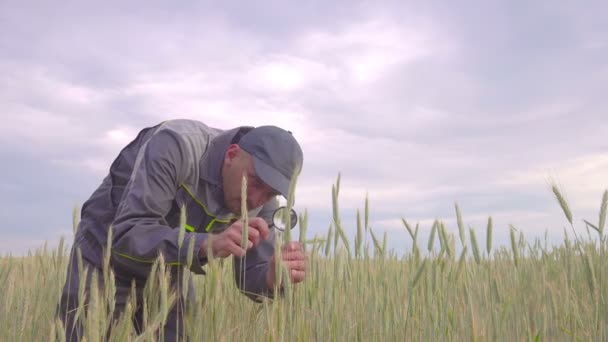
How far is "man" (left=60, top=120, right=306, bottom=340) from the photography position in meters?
1.94

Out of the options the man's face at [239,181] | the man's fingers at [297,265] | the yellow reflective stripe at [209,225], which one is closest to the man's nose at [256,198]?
the man's face at [239,181]

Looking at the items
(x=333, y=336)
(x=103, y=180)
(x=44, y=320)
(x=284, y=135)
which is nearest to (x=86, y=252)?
(x=103, y=180)

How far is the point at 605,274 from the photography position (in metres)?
2.52

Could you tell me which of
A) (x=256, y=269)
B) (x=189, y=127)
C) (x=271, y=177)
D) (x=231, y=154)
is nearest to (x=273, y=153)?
(x=271, y=177)

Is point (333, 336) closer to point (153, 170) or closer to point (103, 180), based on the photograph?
point (153, 170)

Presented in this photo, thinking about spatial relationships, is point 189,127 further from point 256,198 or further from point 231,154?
point 256,198

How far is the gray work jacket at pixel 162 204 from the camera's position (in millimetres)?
1944

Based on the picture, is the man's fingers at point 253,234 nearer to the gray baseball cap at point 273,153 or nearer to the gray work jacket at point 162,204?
the gray work jacket at point 162,204

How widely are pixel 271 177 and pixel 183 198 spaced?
439 millimetres

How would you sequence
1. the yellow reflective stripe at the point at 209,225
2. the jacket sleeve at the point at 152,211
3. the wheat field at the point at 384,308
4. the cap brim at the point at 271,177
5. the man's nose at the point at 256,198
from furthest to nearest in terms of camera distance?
the yellow reflective stripe at the point at 209,225
the man's nose at the point at 256,198
the cap brim at the point at 271,177
the jacket sleeve at the point at 152,211
the wheat field at the point at 384,308

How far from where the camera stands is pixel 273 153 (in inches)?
83.8

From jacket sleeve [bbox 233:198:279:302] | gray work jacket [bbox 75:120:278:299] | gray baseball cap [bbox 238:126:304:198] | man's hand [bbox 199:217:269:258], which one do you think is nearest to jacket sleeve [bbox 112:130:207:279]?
gray work jacket [bbox 75:120:278:299]

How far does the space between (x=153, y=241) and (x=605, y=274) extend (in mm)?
1998

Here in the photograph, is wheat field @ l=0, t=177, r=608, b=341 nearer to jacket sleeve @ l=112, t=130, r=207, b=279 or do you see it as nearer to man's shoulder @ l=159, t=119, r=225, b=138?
jacket sleeve @ l=112, t=130, r=207, b=279
